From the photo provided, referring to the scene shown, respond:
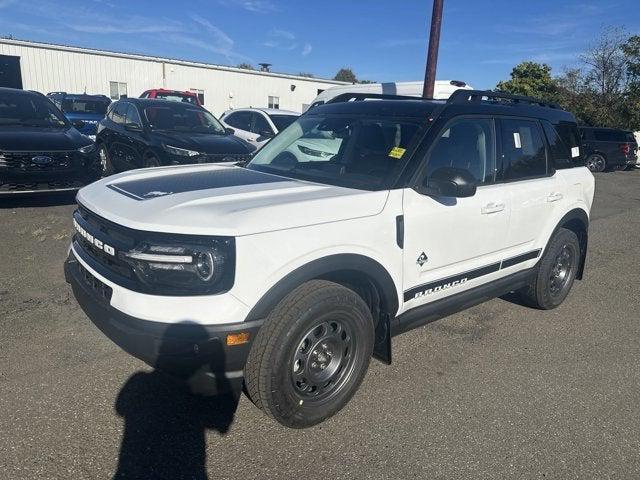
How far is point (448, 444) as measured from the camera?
2.73 metres

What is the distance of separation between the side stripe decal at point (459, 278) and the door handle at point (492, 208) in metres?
0.42

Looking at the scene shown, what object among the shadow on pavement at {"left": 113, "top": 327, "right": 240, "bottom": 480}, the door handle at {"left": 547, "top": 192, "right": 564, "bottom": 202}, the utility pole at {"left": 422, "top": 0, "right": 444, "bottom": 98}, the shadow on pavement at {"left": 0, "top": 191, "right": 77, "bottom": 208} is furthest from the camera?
the utility pole at {"left": 422, "top": 0, "right": 444, "bottom": 98}

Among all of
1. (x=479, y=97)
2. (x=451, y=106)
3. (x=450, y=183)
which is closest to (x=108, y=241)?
(x=450, y=183)

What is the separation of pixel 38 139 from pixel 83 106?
10320 mm

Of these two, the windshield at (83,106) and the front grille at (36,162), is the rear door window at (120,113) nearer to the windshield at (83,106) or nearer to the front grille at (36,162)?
the front grille at (36,162)

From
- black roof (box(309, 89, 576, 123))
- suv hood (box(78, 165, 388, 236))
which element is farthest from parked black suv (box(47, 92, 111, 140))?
suv hood (box(78, 165, 388, 236))

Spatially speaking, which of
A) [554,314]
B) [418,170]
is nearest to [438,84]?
[554,314]

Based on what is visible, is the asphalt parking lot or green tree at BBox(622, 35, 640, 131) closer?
the asphalt parking lot

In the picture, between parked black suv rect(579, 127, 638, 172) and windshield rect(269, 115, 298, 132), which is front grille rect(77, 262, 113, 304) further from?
parked black suv rect(579, 127, 638, 172)

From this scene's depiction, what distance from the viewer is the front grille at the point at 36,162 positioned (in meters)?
6.55

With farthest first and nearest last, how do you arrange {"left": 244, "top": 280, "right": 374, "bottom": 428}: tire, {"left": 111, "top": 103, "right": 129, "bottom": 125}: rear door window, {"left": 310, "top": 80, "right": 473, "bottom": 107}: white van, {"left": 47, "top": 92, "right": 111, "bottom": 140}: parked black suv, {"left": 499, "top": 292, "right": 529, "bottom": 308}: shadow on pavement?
1. {"left": 47, "top": 92, "right": 111, "bottom": 140}: parked black suv
2. {"left": 310, "top": 80, "right": 473, "bottom": 107}: white van
3. {"left": 111, "top": 103, "right": 129, "bottom": 125}: rear door window
4. {"left": 499, "top": 292, "right": 529, "bottom": 308}: shadow on pavement
5. {"left": 244, "top": 280, "right": 374, "bottom": 428}: tire

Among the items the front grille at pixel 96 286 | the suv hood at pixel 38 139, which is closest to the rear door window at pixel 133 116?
the suv hood at pixel 38 139

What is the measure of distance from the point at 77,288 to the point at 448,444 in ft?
7.47

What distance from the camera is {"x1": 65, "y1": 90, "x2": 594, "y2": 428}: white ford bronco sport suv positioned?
235 centimetres
